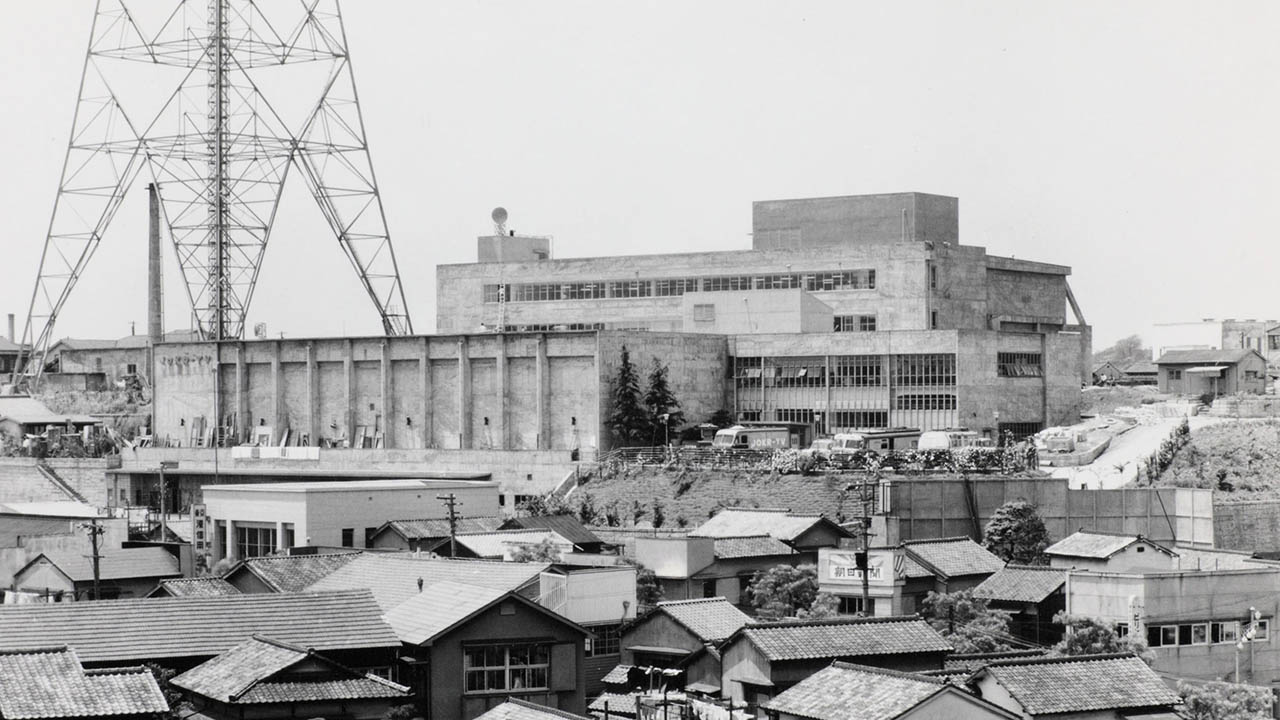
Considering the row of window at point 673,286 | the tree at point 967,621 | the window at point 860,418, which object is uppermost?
the row of window at point 673,286

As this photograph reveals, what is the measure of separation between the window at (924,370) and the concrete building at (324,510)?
62.4 ft

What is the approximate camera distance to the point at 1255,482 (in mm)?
59094

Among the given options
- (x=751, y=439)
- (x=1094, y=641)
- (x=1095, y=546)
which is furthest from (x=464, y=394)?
(x=1094, y=641)

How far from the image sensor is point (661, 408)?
228 ft

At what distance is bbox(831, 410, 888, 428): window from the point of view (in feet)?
231

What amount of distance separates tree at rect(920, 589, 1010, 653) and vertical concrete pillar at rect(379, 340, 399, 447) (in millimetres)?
37040

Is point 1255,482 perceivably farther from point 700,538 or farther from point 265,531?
point 265,531

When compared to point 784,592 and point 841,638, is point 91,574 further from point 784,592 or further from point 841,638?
point 841,638

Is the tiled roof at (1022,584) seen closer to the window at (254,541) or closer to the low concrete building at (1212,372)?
the window at (254,541)

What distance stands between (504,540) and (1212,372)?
48031mm

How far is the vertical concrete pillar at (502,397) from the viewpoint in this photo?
72500 mm

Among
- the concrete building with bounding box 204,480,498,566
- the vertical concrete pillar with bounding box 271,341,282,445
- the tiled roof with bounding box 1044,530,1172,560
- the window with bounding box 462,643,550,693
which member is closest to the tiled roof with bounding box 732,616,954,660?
the window with bounding box 462,643,550,693

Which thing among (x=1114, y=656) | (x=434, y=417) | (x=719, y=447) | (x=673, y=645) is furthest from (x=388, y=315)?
(x=1114, y=656)

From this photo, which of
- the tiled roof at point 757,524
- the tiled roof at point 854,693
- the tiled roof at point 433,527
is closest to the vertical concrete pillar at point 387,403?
the tiled roof at point 433,527
